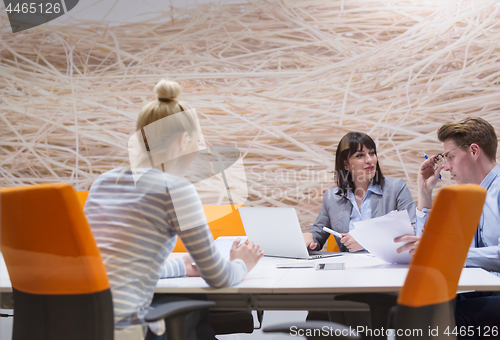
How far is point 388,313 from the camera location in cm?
104

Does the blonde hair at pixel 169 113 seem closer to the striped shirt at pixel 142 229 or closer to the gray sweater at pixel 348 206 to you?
the striped shirt at pixel 142 229

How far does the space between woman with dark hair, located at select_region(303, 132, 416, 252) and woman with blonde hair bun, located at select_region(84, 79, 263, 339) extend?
1077mm

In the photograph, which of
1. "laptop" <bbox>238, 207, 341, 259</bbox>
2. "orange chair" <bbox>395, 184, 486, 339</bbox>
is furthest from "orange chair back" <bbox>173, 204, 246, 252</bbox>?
"orange chair" <bbox>395, 184, 486, 339</bbox>

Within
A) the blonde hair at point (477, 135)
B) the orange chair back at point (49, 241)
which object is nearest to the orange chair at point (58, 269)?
the orange chair back at point (49, 241)

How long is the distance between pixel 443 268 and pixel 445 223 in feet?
0.39

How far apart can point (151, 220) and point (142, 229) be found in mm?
32

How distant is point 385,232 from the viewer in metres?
1.38

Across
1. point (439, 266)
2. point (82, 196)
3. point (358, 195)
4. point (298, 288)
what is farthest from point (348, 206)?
point (82, 196)

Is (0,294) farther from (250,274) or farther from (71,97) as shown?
(71,97)

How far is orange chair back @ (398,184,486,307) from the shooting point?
0.96 metres

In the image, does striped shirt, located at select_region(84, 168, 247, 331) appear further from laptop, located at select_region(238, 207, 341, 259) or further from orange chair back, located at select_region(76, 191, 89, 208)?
laptop, located at select_region(238, 207, 341, 259)

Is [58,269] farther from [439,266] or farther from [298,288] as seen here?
[439,266]

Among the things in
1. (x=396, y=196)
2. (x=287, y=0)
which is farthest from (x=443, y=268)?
(x=287, y=0)

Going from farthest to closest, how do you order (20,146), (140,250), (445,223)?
(20,146), (140,250), (445,223)
